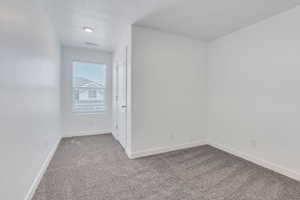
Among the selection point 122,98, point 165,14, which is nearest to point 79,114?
point 122,98

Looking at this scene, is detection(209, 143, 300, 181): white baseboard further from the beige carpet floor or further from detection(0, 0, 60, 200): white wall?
detection(0, 0, 60, 200): white wall

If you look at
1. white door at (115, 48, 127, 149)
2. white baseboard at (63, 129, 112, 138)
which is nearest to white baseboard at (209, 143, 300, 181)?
white door at (115, 48, 127, 149)

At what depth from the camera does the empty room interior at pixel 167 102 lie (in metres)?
1.64

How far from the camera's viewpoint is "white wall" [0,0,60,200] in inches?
47.2

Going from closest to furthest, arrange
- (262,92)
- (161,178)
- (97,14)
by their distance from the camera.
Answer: (161,178)
(97,14)
(262,92)

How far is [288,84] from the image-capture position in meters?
2.19

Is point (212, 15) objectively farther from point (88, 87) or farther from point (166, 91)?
point (88, 87)

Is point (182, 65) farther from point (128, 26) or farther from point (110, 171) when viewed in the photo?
point (110, 171)

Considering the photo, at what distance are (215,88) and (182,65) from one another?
0.99 metres

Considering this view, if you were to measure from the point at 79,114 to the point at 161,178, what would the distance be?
3.24 metres

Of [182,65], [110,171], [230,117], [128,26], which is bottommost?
[110,171]

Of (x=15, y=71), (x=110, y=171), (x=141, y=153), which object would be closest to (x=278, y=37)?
(x=141, y=153)

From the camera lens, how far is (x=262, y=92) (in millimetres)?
2500

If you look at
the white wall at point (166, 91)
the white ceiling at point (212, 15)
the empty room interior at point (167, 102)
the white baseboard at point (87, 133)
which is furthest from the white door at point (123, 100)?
the white baseboard at point (87, 133)
